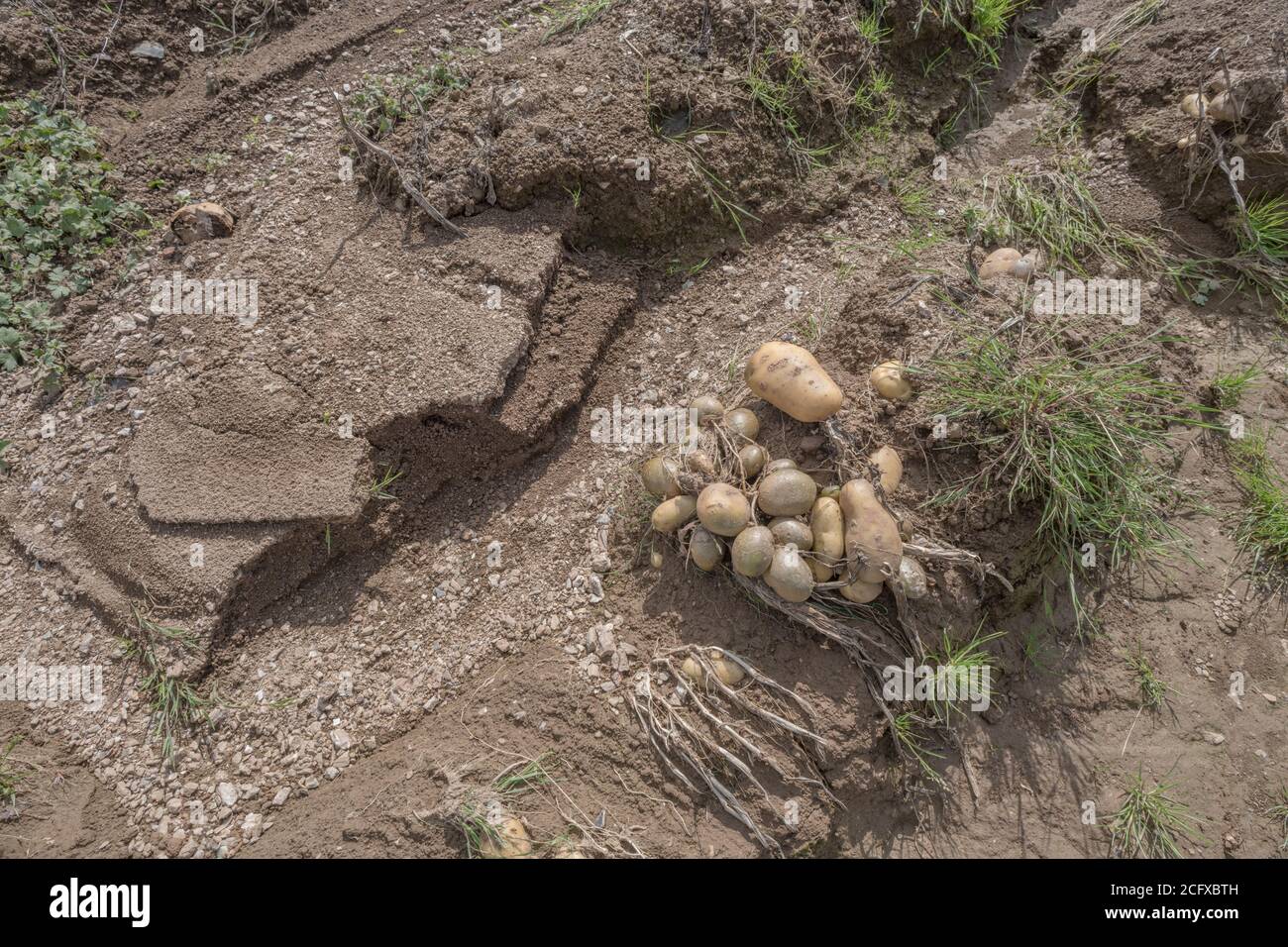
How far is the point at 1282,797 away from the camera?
245 centimetres

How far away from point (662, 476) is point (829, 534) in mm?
644

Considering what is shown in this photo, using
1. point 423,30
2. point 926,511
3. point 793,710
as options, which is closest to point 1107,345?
point 926,511

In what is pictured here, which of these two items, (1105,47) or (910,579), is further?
(1105,47)

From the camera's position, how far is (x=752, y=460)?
2.53m

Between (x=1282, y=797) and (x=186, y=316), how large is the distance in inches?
186

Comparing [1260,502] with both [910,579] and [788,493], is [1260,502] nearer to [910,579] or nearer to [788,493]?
[910,579]

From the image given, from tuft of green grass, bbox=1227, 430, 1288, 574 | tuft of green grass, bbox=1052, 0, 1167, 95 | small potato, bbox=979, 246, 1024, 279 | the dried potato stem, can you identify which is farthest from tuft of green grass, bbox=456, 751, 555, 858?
tuft of green grass, bbox=1052, 0, 1167, 95

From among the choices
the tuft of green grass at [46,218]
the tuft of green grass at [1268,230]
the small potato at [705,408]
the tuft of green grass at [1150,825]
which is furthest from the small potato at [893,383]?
the tuft of green grass at [46,218]

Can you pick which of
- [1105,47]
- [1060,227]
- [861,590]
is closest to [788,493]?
[861,590]

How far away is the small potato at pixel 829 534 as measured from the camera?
238cm

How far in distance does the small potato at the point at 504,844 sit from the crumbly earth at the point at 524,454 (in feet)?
0.32

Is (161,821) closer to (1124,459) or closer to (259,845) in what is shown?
(259,845)

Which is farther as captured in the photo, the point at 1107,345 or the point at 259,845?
the point at 1107,345

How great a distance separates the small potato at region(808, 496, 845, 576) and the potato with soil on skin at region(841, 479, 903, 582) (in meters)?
0.03
